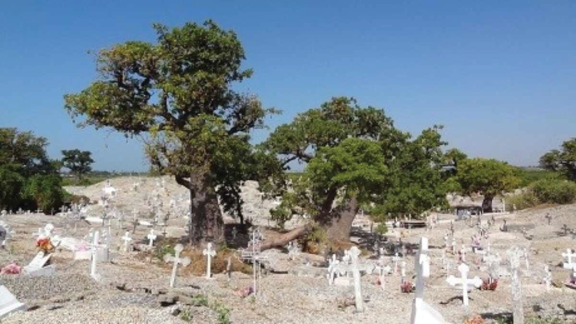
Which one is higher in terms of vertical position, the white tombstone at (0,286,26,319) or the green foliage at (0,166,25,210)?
the green foliage at (0,166,25,210)

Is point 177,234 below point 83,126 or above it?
below

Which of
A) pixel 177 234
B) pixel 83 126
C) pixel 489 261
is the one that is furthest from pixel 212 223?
pixel 489 261

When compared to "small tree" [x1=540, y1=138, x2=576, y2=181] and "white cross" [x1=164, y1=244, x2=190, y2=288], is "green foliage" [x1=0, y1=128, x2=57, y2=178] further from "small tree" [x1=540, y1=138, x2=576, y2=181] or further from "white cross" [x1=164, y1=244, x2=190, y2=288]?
"small tree" [x1=540, y1=138, x2=576, y2=181]

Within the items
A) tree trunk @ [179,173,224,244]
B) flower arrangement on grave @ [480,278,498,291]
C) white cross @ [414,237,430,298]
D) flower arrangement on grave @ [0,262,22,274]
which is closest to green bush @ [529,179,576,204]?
flower arrangement on grave @ [480,278,498,291]

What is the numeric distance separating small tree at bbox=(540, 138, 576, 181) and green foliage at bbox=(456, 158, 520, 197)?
322 inches

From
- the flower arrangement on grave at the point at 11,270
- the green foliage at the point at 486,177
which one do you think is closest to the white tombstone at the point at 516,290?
the flower arrangement on grave at the point at 11,270

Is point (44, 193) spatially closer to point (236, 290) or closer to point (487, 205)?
point (236, 290)

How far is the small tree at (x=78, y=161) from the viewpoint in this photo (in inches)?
3091

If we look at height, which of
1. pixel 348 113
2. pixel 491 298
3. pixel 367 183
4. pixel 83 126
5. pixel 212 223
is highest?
pixel 348 113

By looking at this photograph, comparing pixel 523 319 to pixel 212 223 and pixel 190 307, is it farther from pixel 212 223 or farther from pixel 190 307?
pixel 212 223

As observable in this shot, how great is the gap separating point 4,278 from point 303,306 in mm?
7143

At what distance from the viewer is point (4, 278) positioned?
512 inches

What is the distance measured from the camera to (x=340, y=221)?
25.5 metres

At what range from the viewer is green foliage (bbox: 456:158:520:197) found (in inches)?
2386
